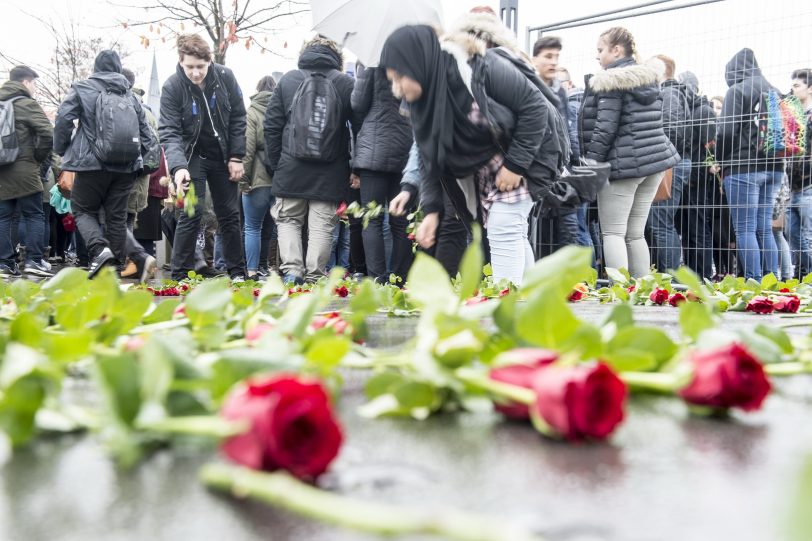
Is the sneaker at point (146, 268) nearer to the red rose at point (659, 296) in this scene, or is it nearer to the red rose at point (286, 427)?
the red rose at point (659, 296)

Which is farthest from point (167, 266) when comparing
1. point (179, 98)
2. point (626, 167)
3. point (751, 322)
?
point (751, 322)

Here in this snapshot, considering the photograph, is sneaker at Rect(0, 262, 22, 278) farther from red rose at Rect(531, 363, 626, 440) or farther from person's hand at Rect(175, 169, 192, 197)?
red rose at Rect(531, 363, 626, 440)

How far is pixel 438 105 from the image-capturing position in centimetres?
395

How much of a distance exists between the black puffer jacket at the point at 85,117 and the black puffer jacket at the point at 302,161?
1.32 m

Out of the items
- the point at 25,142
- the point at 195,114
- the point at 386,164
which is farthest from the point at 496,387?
the point at 25,142

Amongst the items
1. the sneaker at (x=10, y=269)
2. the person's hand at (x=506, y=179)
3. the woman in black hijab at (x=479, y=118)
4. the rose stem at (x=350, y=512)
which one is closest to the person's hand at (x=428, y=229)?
the woman in black hijab at (x=479, y=118)

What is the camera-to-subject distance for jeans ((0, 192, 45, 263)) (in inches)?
335

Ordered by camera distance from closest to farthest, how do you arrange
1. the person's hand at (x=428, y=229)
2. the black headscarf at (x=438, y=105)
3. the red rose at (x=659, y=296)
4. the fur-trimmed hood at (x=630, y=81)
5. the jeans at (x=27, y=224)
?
the red rose at (x=659, y=296), the black headscarf at (x=438, y=105), the person's hand at (x=428, y=229), the fur-trimmed hood at (x=630, y=81), the jeans at (x=27, y=224)

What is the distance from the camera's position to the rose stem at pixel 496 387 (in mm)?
785

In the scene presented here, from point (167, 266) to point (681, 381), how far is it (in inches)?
428

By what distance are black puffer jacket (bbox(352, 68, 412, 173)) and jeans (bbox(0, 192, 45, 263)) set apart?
13.5 ft

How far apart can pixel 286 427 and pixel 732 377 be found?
1.44ft

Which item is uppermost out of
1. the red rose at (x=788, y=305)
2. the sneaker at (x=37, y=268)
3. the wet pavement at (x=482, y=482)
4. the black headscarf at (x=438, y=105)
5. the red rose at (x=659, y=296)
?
the black headscarf at (x=438, y=105)

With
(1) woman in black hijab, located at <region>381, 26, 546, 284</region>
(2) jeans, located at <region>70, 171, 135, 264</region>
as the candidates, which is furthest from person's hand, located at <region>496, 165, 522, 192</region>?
(2) jeans, located at <region>70, 171, 135, 264</region>
